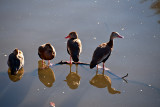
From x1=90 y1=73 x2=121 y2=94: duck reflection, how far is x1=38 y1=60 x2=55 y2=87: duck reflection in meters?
1.01

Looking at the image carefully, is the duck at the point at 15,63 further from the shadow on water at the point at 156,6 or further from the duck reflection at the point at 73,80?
the shadow on water at the point at 156,6

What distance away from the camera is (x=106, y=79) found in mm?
6852

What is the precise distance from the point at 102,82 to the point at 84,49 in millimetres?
1510

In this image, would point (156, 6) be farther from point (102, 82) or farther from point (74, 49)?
point (102, 82)

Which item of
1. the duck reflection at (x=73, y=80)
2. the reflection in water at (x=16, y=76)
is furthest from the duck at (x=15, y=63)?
the duck reflection at (x=73, y=80)

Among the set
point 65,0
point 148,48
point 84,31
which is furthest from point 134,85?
point 65,0

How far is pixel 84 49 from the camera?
313 inches

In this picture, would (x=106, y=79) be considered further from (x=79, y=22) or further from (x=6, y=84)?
(x=79, y=22)

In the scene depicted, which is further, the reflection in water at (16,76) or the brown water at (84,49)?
the reflection in water at (16,76)

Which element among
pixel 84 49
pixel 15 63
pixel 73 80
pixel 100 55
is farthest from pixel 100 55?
pixel 15 63

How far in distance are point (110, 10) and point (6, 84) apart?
17.1 feet

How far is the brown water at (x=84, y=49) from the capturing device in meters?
6.15

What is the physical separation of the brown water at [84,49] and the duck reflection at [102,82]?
1.0 inches

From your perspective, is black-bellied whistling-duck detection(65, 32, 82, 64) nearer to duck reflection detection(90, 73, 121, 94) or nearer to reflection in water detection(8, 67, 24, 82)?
duck reflection detection(90, 73, 121, 94)
